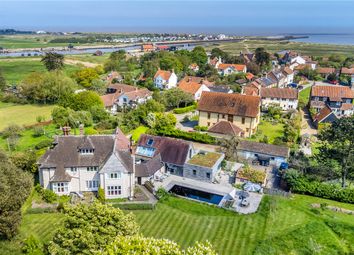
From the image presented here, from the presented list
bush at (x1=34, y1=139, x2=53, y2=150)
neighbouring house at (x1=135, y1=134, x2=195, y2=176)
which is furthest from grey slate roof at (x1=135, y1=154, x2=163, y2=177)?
bush at (x1=34, y1=139, x2=53, y2=150)

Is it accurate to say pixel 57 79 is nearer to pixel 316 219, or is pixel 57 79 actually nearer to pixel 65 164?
pixel 65 164

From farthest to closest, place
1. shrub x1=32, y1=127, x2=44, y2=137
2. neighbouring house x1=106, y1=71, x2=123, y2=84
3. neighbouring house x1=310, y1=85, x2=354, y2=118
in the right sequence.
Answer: neighbouring house x1=106, y1=71, x2=123, y2=84 → neighbouring house x1=310, y1=85, x2=354, y2=118 → shrub x1=32, y1=127, x2=44, y2=137

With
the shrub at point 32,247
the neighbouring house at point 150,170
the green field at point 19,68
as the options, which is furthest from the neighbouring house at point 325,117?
the green field at point 19,68

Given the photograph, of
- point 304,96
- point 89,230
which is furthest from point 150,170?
point 304,96

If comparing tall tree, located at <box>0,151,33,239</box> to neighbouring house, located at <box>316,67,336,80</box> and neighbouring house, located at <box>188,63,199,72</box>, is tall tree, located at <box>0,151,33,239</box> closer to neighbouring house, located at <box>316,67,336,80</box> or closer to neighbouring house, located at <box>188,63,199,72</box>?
neighbouring house, located at <box>188,63,199,72</box>

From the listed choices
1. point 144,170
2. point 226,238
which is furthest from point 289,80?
point 226,238

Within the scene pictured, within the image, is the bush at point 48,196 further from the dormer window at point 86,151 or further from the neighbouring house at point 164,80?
the neighbouring house at point 164,80
